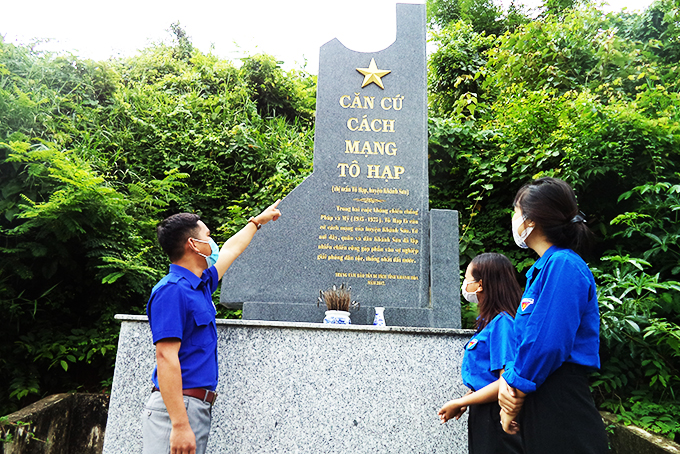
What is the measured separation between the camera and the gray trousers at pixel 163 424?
1851 millimetres

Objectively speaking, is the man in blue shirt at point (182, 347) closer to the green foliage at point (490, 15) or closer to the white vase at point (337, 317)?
the white vase at point (337, 317)

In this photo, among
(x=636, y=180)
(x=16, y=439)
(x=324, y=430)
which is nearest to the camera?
(x=324, y=430)

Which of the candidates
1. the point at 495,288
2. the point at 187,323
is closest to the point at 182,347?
the point at 187,323

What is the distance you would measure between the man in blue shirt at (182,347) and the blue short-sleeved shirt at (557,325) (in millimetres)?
1275

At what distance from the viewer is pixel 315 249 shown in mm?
3910

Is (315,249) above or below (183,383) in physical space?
above

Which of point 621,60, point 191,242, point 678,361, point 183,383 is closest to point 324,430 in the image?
point 183,383

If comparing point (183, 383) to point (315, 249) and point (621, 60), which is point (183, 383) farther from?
point (621, 60)

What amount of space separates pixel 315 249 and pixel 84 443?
8.82ft

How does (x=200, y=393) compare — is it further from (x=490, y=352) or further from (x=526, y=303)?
(x=526, y=303)

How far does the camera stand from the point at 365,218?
4.04m

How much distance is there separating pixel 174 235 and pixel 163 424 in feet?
2.76

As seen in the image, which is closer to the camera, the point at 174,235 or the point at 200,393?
the point at 200,393

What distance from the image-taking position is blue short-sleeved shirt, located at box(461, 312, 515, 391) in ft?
6.38
